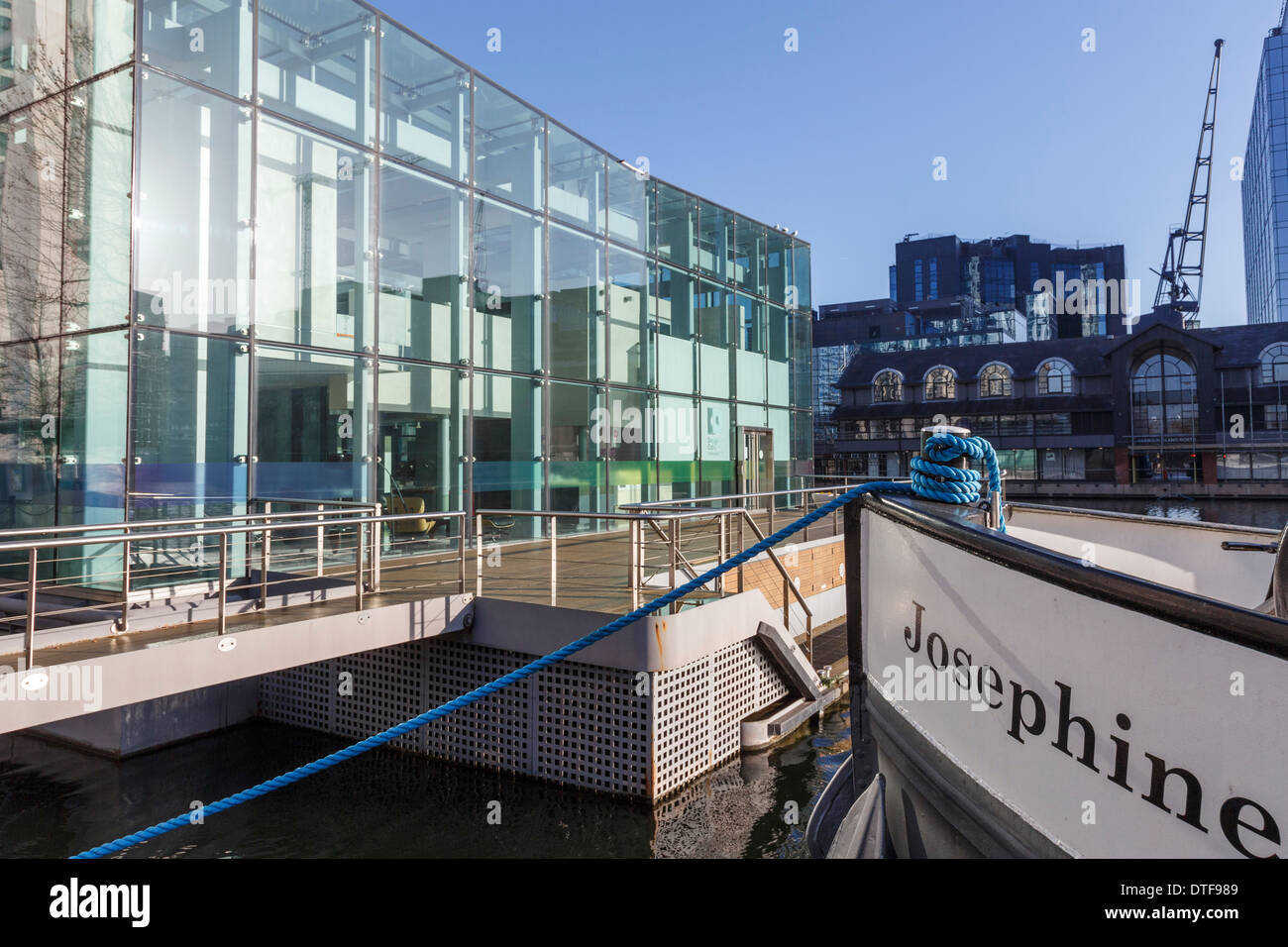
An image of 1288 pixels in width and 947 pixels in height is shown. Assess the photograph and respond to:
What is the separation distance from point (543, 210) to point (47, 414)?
294 inches

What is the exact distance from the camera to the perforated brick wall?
21.8 feet

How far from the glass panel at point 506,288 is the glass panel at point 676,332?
360 cm

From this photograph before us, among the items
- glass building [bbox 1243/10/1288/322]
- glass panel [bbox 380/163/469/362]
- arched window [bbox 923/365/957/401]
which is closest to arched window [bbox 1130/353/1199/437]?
arched window [bbox 923/365/957/401]

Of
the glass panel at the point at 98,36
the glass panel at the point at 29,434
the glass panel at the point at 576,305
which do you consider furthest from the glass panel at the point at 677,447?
the glass panel at the point at 98,36

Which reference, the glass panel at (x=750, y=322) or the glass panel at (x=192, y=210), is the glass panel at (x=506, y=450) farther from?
the glass panel at (x=750, y=322)

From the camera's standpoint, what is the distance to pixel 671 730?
267 inches

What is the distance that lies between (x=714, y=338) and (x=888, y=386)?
124 ft

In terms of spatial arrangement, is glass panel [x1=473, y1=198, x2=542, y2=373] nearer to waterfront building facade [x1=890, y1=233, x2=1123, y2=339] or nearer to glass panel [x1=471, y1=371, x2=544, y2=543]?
glass panel [x1=471, y1=371, x2=544, y2=543]

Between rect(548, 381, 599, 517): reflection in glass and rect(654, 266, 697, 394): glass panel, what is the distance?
2317 mm

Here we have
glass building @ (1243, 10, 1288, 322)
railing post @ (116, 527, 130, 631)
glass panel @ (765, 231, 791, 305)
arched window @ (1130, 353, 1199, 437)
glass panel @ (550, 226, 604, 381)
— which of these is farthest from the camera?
glass building @ (1243, 10, 1288, 322)

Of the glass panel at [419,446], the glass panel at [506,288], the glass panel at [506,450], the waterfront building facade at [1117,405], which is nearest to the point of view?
the glass panel at [419,446]

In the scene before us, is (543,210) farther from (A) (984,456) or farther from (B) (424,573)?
(A) (984,456)

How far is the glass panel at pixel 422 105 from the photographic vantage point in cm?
1054
